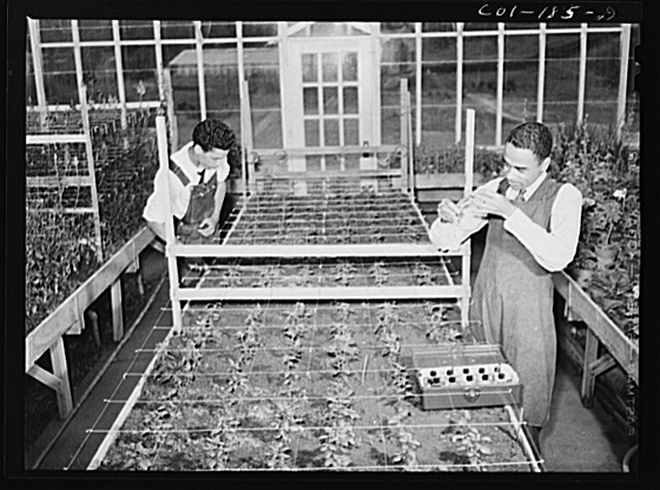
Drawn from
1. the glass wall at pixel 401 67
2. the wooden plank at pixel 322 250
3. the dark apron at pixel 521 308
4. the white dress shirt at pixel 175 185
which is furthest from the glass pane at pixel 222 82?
the dark apron at pixel 521 308

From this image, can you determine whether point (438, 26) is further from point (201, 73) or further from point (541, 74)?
point (201, 73)

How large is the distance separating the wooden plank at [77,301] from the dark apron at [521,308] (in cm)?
75

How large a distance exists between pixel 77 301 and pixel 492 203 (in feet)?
3.07

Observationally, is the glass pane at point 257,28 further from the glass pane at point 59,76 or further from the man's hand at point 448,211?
the man's hand at point 448,211

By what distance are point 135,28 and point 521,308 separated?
1.04m

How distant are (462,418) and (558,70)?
786mm

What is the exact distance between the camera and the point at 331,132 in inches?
78.7

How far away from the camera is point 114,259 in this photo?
6.56 ft

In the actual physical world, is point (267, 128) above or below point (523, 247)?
above

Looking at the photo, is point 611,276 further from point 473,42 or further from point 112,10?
point 112,10

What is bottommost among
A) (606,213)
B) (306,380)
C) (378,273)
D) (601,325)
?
(306,380)

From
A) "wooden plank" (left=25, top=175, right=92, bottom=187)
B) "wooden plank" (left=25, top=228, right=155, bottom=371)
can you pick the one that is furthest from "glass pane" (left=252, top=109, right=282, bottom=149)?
"wooden plank" (left=25, top=175, right=92, bottom=187)

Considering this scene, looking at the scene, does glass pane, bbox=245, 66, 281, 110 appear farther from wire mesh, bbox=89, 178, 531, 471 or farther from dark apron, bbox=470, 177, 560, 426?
dark apron, bbox=470, 177, 560, 426

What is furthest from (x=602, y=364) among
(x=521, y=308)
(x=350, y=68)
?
(x=350, y=68)
